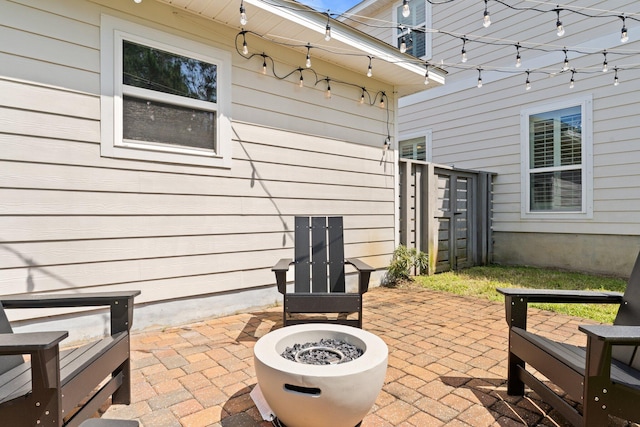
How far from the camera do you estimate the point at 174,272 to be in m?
3.23

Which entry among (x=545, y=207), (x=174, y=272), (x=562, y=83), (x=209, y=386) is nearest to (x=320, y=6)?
(x=174, y=272)

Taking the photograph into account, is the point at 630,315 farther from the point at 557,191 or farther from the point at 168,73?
the point at 557,191

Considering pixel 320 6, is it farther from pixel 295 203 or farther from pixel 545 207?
pixel 545 207

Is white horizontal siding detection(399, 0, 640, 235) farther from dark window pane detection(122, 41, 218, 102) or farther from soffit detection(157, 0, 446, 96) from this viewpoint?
dark window pane detection(122, 41, 218, 102)

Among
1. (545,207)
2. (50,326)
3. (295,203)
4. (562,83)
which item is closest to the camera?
(50,326)

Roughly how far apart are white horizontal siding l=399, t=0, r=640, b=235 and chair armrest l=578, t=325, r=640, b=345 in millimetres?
4956

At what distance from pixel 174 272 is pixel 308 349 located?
1.96 metres

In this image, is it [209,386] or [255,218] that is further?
[255,218]

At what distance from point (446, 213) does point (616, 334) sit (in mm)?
4558

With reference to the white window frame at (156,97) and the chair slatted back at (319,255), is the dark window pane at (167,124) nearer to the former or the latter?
the white window frame at (156,97)

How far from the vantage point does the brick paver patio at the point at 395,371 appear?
1.83 meters

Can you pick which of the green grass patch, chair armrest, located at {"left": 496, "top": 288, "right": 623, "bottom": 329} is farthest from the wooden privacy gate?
chair armrest, located at {"left": 496, "top": 288, "right": 623, "bottom": 329}

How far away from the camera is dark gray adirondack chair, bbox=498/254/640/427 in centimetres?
138

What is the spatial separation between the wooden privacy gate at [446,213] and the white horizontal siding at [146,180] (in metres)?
1.15
